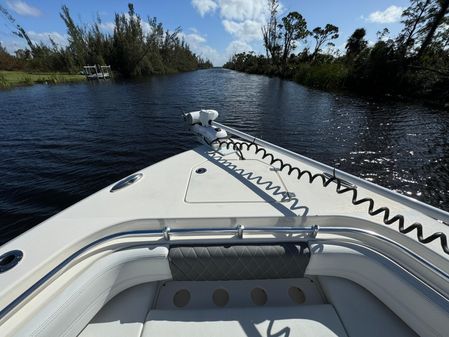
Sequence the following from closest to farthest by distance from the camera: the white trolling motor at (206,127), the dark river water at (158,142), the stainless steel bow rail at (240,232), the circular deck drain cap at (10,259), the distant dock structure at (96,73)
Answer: the circular deck drain cap at (10,259), the stainless steel bow rail at (240,232), the white trolling motor at (206,127), the dark river water at (158,142), the distant dock structure at (96,73)

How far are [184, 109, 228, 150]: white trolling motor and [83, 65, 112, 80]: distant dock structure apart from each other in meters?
30.6

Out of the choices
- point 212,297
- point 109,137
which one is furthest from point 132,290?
point 109,137

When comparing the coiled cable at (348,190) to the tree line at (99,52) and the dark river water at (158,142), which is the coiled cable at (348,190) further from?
the tree line at (99,52)

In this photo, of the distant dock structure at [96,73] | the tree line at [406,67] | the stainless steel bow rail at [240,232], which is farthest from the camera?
the distant dock structure at [96,73]

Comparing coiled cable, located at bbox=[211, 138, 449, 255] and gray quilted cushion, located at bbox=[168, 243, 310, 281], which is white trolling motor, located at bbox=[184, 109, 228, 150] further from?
Answer: gray quilted cushion, located at bbox=[168, 243, 310, 281]

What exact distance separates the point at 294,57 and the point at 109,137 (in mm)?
37563

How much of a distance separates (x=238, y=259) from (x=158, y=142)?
6.34 metres

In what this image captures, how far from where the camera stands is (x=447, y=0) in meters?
14.1

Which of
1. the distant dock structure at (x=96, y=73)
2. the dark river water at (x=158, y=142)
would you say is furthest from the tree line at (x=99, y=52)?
the dark river water at (x=158, y=142)

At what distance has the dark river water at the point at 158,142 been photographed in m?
Result: 4.49

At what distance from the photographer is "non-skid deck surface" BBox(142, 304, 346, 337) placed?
135cm

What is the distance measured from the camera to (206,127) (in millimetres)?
3395

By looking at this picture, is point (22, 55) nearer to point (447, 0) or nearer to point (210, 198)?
point (210, 198)

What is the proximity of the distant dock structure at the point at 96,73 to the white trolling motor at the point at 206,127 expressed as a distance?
101 ft
